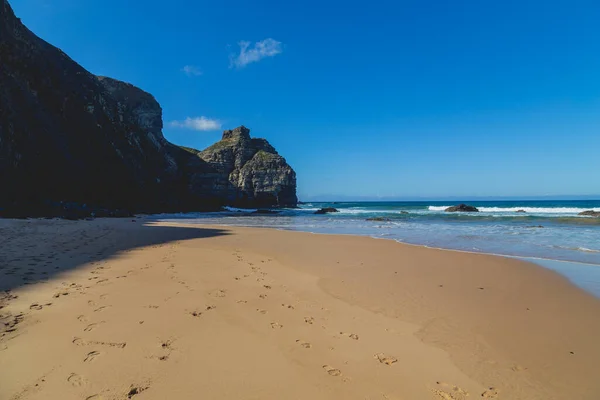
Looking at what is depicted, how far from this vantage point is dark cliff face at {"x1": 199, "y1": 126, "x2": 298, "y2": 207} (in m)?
78.5

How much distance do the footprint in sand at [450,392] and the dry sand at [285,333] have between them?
1 cm

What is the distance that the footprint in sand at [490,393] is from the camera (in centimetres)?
272

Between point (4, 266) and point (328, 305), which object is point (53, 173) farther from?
point (328, 305)

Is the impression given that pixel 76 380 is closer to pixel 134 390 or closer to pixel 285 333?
pixel 134 390

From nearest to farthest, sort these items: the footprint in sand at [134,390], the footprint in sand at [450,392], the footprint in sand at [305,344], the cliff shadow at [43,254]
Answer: the footprint in sand at [134,390] < the footprint in sand at [450,392] < the footprint in sand at [305,344] < the cliff shadow at [43,254]

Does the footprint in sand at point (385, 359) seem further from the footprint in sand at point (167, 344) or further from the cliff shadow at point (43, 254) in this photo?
the cliff shadow at point (43, 254)

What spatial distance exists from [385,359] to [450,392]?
27.0 inches

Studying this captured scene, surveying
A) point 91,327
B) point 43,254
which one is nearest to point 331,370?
point 91,327

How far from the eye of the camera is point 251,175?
79750 millimetres

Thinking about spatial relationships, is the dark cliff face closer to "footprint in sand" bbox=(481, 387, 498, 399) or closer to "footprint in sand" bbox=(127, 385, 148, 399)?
"footprint in sand" bbox=(127, 385, 148, 399)

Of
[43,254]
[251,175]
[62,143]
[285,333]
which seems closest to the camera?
[285,333]

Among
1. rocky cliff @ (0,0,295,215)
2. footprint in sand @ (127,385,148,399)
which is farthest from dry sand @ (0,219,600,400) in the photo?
rocky cliff @ (0,0,295,215)

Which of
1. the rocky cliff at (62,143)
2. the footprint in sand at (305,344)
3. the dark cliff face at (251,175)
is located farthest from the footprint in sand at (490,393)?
the dark cliff face at (251,175)

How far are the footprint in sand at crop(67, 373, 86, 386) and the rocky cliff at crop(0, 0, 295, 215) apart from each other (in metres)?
20.1
